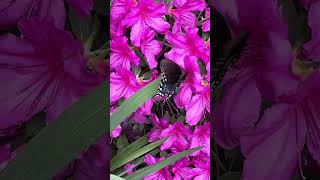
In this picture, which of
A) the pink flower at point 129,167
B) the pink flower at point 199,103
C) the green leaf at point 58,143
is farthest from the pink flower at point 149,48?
the green leaf at point 58,143

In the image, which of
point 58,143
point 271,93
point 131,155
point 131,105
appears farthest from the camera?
point 131,155

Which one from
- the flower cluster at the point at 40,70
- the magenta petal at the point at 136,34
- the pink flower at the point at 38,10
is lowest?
the magenta petal at the point at 136,34

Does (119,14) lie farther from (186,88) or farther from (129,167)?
(129,167)

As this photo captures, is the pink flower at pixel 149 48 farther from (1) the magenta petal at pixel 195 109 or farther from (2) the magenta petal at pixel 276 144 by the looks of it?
(2) the magenta petal at pixel 276 144

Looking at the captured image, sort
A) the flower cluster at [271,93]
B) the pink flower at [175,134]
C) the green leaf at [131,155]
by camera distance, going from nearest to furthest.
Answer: the flower cluster at [271,93], the green leaf at [131,155], the pink flower at [175,134]

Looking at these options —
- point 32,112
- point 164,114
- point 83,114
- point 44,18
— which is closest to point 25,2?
point 44,18

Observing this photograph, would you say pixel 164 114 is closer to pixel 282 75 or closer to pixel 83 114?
pixel 282 75

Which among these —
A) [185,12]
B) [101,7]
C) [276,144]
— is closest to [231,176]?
[276,144]
